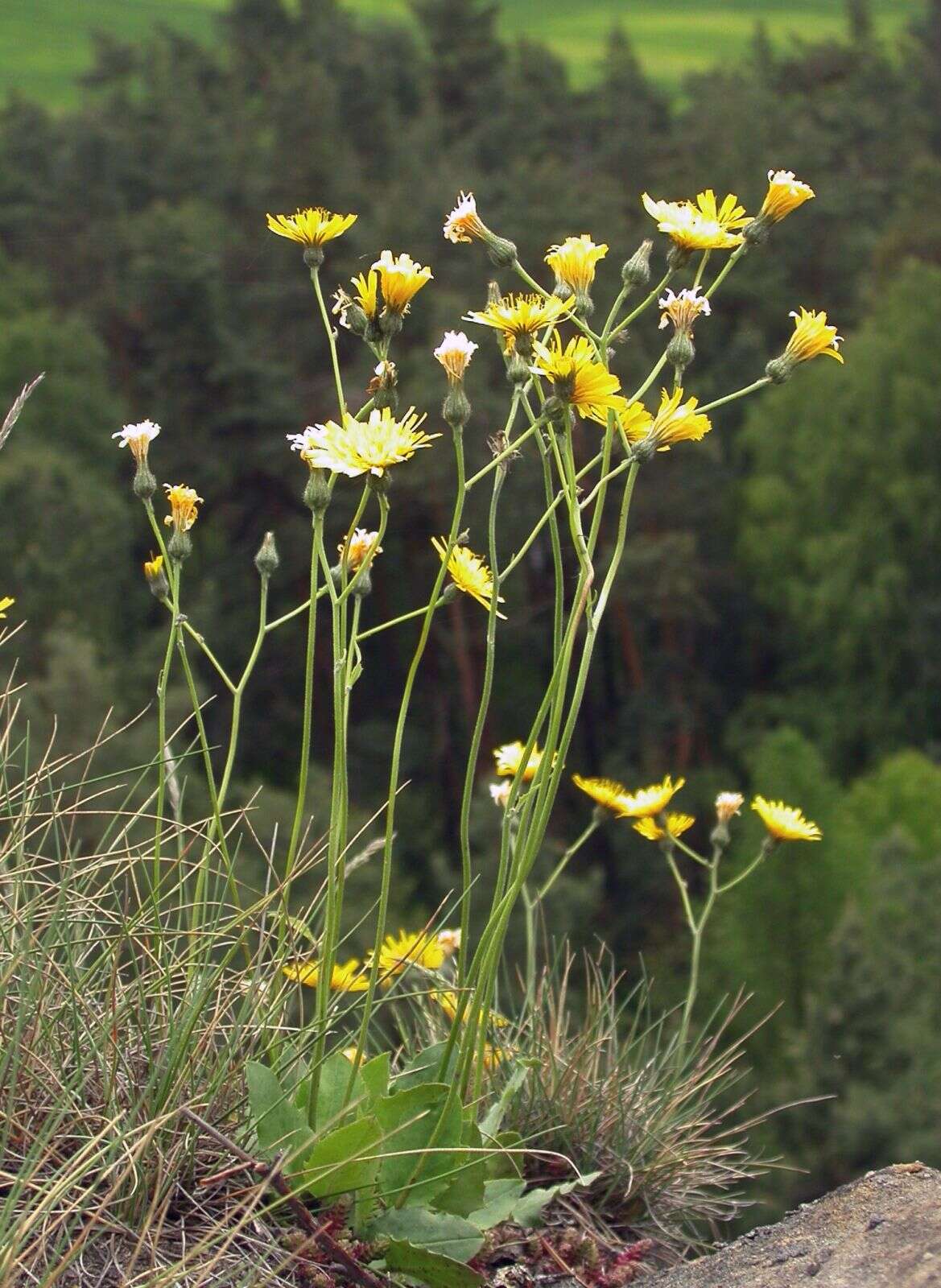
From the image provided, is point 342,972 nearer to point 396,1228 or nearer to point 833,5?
point 396,1228

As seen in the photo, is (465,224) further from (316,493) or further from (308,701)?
(308,701)

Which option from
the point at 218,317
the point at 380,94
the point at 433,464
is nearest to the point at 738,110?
the point at 380,94

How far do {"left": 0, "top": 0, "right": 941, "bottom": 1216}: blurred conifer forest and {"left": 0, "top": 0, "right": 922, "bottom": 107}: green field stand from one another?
3.49 feet

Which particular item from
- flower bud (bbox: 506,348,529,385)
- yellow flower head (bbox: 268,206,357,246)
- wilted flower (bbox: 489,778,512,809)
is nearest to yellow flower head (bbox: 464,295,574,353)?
flower bud (bbox: 506,348,529,385)

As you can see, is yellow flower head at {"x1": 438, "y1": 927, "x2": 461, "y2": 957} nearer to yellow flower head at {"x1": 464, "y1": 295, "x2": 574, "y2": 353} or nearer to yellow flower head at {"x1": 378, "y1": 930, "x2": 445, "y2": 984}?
yellow flower head at {"x1": 378, "y1": 930, "x2": 445, "y2": 984}

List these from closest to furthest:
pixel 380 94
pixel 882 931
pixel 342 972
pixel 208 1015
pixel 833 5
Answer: pixel 208 1015 → pixel 342 972 → pixel 882 931 → pixel 380 94 → pixel 833 5

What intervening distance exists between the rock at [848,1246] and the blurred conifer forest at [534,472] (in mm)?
18070

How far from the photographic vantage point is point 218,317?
28.0m

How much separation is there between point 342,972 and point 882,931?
18844mm

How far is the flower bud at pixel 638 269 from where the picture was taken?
192 centimetres

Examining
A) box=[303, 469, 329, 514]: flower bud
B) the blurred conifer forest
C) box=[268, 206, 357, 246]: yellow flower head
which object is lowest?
the blurred conifer forest

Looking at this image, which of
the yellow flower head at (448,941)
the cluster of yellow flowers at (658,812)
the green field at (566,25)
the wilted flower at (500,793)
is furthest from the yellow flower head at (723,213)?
the green field at (566,25)

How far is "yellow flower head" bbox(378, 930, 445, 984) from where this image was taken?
196 centimetres

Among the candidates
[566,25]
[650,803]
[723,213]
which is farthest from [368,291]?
[566,25]
